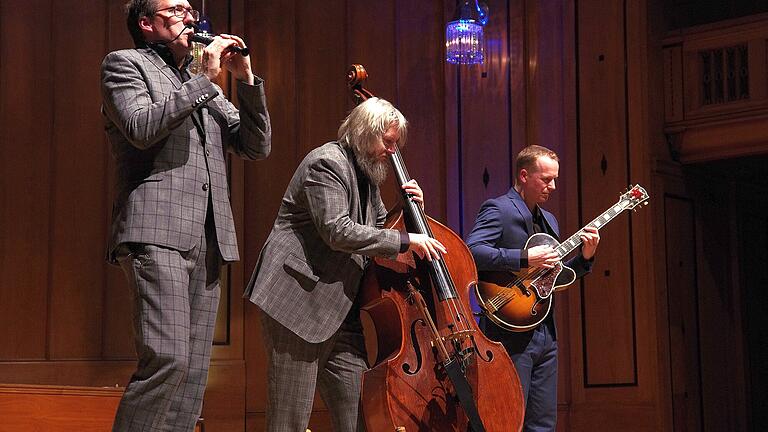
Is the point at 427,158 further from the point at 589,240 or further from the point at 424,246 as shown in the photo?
the point at 424,246

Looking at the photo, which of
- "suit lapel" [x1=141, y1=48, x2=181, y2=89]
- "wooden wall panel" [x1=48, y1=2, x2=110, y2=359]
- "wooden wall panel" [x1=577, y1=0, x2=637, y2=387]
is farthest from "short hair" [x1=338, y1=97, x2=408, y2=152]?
"wooden wall panel" [x1=577, y1=0, x2=637, y2=387]

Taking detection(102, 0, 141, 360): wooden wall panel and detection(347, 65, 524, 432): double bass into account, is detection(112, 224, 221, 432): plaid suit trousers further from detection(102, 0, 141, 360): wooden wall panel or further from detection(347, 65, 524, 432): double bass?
detection(102, 0, 141, 360): wooden wall panel

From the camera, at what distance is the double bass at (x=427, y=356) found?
303cm

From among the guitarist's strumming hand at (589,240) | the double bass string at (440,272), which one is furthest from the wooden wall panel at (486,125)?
the double bass string at (440,272)

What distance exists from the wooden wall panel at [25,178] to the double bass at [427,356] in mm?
3010

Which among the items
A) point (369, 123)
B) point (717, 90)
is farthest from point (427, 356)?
point (717, 90)

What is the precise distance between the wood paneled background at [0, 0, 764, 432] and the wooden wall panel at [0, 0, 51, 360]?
0.04 feet

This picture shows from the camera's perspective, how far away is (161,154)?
8.70 ft

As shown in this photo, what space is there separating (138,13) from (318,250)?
0.94m

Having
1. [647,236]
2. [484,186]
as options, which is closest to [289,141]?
[484,186]

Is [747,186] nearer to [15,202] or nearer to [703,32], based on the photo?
[703,32]

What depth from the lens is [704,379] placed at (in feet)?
21.3

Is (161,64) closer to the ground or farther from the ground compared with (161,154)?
farther from the ground

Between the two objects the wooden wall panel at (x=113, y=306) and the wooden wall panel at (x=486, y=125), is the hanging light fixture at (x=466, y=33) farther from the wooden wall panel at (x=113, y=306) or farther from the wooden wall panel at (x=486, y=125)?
the wooden wall panel at (x=113, y=306)
